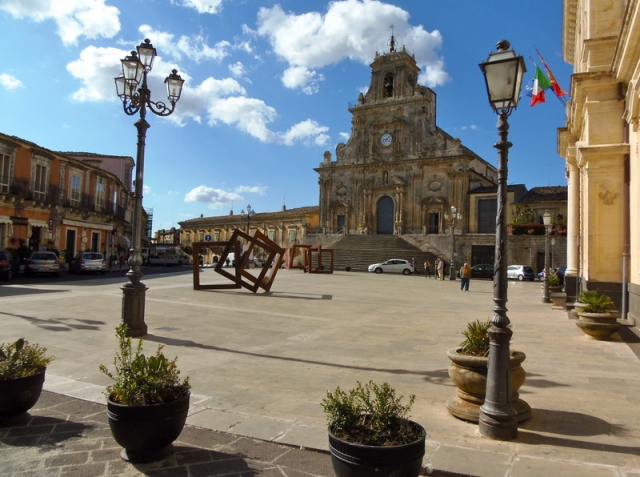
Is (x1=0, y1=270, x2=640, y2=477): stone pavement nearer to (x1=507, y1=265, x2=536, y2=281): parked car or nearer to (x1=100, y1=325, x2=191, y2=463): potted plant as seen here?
(x1=100, y1=325, x2=191, y2=463): potted plant

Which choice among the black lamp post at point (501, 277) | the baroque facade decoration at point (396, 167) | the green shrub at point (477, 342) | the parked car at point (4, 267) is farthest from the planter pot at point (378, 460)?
the baroque facade decoration at point (396, 167)

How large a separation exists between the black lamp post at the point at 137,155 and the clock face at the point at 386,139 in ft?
142

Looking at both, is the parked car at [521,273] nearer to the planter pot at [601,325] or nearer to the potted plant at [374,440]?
the planter pot at [601,325]

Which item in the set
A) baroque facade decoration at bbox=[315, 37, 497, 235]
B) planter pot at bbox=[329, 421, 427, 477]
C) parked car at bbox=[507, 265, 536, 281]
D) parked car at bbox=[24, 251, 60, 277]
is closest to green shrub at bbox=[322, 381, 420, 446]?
planter pot at bbox=[329, 421, 427, 477]

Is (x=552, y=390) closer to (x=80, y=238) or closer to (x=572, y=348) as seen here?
(x=572, y=348)

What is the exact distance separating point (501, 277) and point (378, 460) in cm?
220

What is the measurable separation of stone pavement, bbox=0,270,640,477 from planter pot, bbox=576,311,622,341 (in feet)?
0.49

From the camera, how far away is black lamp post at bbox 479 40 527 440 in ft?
13.2

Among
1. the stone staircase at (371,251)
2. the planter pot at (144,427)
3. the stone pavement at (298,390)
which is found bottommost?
the stone pavement at (298,390)

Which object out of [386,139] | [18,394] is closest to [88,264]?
[18,394]

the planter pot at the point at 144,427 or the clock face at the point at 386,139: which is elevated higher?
the clock face at the point at 386,139

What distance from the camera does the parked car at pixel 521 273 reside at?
34.7 metres

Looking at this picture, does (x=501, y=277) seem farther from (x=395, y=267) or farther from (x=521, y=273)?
(x=395, y=267)

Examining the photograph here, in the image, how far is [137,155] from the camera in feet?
28.0
